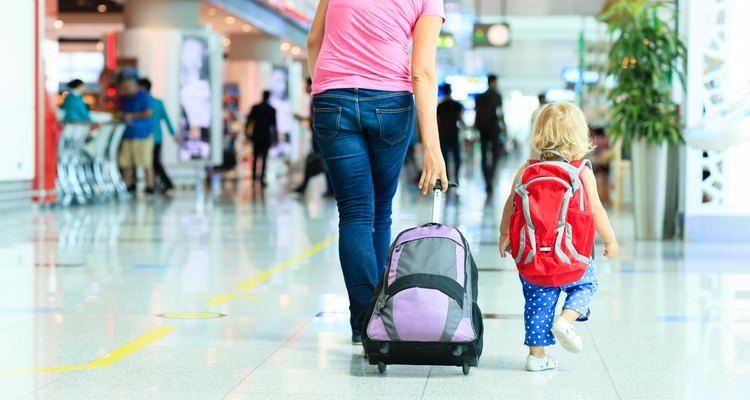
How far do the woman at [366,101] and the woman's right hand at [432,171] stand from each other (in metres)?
0.02

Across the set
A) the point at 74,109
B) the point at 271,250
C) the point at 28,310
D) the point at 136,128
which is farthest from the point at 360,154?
the point at 136,128

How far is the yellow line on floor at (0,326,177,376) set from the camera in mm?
3902

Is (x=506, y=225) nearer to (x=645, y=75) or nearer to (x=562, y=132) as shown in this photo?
(x=562, y=132)

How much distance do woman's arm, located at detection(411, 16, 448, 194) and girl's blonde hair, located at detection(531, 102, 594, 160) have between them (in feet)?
1.07

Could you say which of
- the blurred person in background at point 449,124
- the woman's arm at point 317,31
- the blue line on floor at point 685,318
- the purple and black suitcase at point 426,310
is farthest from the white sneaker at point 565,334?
the blurred person in background at point 449,124

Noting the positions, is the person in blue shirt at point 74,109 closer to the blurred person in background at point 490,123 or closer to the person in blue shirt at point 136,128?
the person in blue shirt at point 136,128

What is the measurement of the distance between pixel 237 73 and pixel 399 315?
2609 centimetres

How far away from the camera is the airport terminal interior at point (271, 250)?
3.85 metres

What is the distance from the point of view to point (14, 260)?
7.56 meters

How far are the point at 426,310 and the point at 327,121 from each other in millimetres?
824

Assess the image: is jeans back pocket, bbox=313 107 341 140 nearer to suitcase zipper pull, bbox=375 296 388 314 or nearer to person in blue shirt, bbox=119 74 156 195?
suitcase zipper pull, bbox=375 296 388 314

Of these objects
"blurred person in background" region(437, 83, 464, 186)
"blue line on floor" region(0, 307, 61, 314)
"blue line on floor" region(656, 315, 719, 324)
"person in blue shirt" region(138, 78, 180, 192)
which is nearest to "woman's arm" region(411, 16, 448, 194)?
"blue line on floor" region(656, 315, 719, 324)

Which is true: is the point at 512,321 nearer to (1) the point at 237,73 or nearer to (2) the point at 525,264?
(2) the point at 525,264

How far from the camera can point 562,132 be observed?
3.95 m
